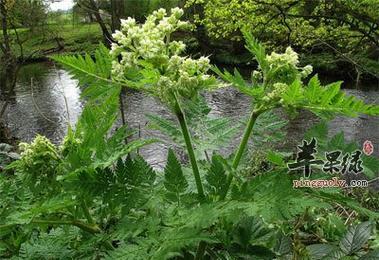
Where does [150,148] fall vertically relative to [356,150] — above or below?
below

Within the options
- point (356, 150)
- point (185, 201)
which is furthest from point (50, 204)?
point (356, 150)

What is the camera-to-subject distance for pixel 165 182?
4.26 feet

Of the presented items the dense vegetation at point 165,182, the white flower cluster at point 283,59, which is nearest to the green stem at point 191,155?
the dense vegetation at point 165,182

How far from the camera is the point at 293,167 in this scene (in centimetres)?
142

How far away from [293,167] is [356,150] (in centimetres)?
25

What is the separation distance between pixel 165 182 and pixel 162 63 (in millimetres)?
357

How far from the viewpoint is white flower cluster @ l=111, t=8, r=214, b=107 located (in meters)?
1.30

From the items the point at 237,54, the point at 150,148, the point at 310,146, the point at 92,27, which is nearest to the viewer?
the point at 310,146

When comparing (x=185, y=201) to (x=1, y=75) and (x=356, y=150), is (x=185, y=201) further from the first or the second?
(x=1, y=75)

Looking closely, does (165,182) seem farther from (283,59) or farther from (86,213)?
(283,59)

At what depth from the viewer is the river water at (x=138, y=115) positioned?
1120cm

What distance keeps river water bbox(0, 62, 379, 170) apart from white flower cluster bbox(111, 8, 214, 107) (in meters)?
7.30

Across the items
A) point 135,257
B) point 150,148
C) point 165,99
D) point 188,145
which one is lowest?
point 150,148

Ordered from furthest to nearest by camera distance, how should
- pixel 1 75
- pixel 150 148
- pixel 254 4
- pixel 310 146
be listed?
pixel 1 75
pixel 150 148
pixel 254 4
pixel 310 146
